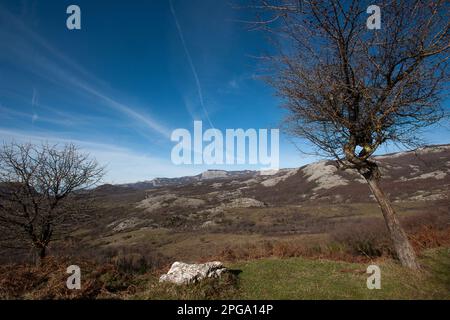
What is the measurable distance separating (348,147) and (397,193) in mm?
56914

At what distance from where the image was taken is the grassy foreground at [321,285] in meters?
7.07

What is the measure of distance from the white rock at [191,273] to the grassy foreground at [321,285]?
0.28 meters

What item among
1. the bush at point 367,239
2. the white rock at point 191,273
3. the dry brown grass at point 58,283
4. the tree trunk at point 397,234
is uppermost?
the tree trunk at point 397,234

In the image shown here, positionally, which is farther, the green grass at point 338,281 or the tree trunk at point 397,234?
the tree trunk at point 397,234

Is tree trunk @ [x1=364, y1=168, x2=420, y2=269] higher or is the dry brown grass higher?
tree trunk @ [x1=364, y1=168, x2=420, y2=269]

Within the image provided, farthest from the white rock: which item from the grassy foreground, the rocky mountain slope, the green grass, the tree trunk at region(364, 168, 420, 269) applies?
the rocky mountain slope

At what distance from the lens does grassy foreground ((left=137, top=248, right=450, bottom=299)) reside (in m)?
7.07

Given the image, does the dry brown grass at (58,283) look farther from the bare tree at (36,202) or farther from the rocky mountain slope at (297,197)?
the rocky mountain slope at (297,197)

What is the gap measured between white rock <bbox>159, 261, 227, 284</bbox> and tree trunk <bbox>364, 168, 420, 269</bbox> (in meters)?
5.57

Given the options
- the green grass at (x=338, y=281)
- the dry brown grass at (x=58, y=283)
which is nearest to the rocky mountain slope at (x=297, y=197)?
the green grass at (x=338, y=281)

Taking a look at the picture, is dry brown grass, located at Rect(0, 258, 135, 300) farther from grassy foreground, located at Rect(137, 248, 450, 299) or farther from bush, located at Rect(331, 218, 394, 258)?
bush, located at Rect(331, 218, 394, 258)

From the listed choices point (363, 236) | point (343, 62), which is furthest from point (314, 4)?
point (363, 236)

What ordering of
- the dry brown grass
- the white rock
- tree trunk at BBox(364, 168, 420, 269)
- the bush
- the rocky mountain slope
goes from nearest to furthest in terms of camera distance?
the dry brown grass → the white rock → tree trunk at BBox(364, 168, 420, 269) → the bush → the rocky mountain slope

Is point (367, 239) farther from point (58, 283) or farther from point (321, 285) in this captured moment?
point (58, 283)
